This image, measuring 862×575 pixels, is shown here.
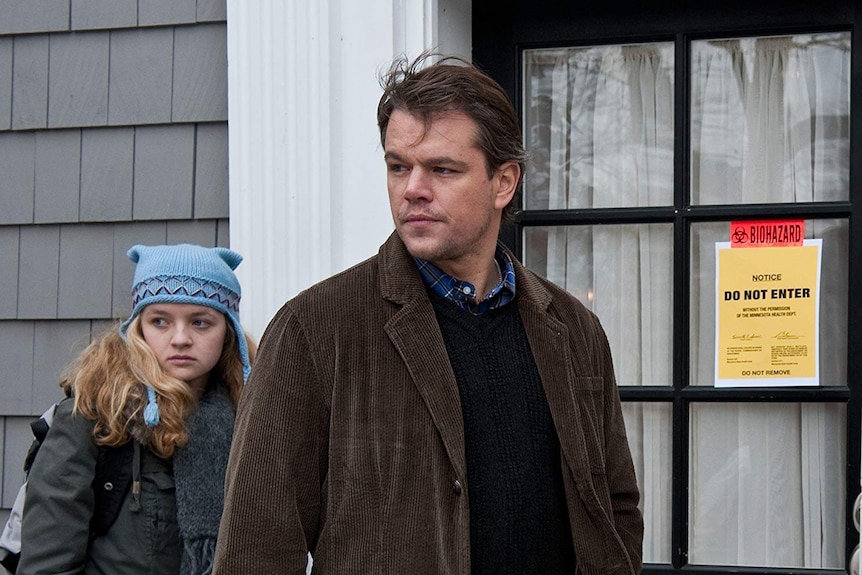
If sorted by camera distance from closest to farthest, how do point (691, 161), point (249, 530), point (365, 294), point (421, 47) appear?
point (249, 530), point (365, 294), point (421, 47), point (691, 161)

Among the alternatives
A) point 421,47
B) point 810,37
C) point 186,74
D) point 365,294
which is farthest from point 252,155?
point 810,37

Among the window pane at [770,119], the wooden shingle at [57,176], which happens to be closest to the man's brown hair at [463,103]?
the window pane at [770,119]

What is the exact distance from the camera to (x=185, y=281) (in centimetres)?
275

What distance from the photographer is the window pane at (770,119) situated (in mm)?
3324

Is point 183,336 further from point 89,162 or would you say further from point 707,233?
point 707,233

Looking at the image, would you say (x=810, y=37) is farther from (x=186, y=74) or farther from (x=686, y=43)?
(x=186, y=74)

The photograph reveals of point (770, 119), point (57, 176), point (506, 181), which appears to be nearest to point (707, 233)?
point (770, 119)

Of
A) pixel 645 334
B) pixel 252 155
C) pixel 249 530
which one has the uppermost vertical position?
pixel 252 155

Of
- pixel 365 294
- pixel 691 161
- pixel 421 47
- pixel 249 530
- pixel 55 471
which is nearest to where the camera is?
pixel 249 530

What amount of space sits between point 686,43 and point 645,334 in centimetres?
87

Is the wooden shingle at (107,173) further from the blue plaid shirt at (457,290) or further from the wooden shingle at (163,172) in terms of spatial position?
the blue plaid shirt at (457,290)

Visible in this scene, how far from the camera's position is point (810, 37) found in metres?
3.32

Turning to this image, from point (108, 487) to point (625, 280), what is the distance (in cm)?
166

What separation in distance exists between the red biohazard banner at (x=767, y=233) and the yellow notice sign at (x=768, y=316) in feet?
0.06
